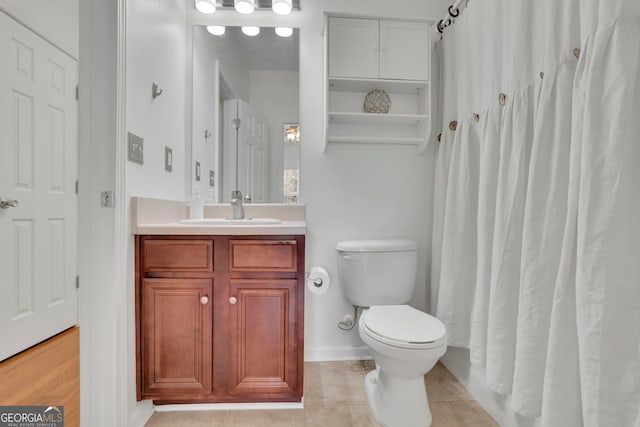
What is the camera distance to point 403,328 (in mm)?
1332

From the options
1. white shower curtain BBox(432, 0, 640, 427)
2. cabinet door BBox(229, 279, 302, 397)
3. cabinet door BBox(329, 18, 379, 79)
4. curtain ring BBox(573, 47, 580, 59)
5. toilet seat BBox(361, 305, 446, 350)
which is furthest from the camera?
cabinet door BBox(329, 18, 379, 79)

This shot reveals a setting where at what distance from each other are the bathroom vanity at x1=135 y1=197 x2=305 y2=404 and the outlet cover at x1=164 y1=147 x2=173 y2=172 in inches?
17.8

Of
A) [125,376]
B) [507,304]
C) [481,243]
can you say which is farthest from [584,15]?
[125,376]

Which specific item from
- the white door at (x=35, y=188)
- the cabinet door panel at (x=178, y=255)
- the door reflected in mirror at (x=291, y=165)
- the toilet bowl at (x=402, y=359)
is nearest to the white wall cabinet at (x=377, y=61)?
the door reflected in mirror at (x=291, y=165)

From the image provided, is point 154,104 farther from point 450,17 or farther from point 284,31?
point 450,17

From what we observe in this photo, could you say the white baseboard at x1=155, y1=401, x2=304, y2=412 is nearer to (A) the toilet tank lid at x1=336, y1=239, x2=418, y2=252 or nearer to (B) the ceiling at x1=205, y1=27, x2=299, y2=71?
(A) the toilet tank lid at x1=336, y1=239, x2=418, y2=252

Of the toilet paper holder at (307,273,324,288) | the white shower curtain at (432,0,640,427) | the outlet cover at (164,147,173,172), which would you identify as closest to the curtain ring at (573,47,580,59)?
the white shower curtain at (432,0,640,427)

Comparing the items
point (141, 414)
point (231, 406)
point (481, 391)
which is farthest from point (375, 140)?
point (141, 414)

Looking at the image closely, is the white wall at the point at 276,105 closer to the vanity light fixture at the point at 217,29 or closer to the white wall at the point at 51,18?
the vanity light fixture at the point at 217,29

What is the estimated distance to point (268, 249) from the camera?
135cm

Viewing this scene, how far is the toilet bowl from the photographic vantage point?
123cm

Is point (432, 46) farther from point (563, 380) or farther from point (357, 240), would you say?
point (563, 380)

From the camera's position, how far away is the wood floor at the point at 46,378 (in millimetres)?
1396

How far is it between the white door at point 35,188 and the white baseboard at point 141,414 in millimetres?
1083
